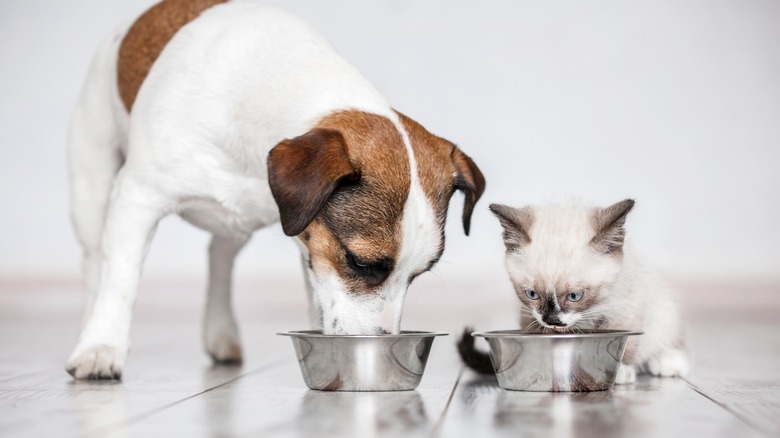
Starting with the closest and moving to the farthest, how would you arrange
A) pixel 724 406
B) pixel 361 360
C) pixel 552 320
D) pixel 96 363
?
pixel 724 406
pixel 361 360
pixel 552 320
pixel 96 363

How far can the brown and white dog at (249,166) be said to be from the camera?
2607mm

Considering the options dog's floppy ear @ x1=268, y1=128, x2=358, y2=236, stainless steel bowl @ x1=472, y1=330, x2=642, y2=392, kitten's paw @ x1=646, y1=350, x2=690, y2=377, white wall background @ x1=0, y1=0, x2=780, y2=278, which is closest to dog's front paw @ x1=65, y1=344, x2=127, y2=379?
dog's floppy ear @ x1=268, y1=128, x2=358, y2=236

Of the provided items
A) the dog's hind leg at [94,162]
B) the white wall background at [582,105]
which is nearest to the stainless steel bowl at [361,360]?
the dog's hind leg at [94,162]

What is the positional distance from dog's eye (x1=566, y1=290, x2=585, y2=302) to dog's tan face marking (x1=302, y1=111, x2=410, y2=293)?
0.52 meters

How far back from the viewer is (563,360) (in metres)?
2.62

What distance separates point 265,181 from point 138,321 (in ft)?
Answer: 12.4

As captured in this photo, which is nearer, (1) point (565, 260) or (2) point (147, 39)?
(1) point (565, 260)

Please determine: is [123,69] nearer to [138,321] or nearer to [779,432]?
[779,432]

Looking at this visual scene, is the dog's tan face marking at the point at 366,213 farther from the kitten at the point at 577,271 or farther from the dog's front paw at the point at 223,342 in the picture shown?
the dog's front paw at the point at 223,342

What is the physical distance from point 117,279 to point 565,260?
136cm

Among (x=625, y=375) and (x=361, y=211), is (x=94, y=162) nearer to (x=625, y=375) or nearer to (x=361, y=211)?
(x=361, y=211)

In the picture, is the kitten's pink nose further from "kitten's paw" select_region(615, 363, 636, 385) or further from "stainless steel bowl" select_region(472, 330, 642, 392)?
"kitten's paw" select_region(615, 363, 636, 385)

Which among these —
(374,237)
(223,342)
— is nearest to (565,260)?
(374,237)

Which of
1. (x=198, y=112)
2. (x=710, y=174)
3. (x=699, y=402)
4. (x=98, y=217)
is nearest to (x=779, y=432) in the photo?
(x=699, y=402)
